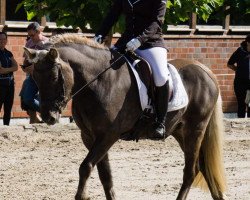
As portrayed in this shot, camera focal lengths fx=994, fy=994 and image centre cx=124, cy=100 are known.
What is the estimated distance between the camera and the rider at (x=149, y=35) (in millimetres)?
9633

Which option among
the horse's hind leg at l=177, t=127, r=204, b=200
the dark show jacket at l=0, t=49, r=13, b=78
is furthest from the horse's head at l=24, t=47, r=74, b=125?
the dark show jacket at l=0, t=49, r=13, b=78

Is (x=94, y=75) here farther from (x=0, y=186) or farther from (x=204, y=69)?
(x=0, y=186)

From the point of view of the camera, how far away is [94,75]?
9.20m

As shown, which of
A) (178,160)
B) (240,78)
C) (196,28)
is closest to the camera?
(178,160)

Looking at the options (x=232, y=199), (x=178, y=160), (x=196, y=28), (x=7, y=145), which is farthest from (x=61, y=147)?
(x=196, y=28)

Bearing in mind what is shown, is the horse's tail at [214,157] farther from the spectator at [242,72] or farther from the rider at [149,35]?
the spectator at [242,72]

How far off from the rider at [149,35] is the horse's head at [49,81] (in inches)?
33.4

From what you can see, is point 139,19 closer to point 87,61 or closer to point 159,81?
point 159,81

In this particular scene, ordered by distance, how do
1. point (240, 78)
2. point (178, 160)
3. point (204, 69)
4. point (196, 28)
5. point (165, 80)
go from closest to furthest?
point (165, 80)
point (204, 69)
point (178, 160)
point (240, 78)
point (196, 28)

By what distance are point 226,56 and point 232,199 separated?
1423 cm

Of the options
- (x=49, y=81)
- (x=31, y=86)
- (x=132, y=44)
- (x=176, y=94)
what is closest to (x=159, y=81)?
(x=176, y=94)

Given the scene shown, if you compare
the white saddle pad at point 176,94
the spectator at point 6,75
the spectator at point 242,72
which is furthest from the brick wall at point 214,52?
the white saddle pad at point 176,94

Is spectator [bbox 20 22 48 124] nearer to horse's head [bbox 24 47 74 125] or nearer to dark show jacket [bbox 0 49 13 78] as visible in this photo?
dark show jacket [bbox 0 49 13 78]

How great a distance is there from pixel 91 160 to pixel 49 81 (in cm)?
81
